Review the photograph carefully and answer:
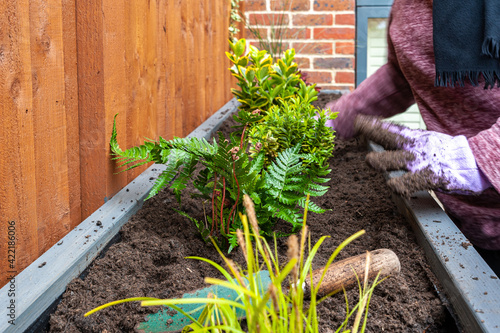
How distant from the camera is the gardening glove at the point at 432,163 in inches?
44.5

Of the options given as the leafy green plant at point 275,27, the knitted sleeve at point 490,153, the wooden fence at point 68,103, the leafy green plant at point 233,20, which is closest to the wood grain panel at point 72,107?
the wooden fence at point 68,103

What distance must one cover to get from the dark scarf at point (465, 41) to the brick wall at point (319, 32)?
9.40 feet

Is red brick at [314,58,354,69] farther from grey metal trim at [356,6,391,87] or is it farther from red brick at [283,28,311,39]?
red brick at [283,28,311,39]

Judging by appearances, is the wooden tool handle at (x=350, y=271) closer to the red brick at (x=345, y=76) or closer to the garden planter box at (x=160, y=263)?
the garden planter box at (x=160, y=263)

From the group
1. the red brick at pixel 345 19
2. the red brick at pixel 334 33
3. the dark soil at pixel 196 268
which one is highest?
the red brick at pixel 345 19

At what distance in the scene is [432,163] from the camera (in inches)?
45.8

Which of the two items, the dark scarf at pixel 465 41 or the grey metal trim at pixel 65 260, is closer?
the grey metal trim at pixel 65 260

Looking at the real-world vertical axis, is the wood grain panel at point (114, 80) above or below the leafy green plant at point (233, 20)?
below

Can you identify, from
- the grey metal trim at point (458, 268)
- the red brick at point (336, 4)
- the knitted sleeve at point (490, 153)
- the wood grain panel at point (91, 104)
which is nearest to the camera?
the grey metal trim at point (458, 268)

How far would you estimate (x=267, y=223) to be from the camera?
1.29m

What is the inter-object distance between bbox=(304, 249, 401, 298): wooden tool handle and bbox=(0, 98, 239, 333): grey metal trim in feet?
1.72

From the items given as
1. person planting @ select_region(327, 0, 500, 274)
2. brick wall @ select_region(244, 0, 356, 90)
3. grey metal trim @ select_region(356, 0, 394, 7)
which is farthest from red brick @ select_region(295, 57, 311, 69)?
person planting @ select_region(327, 0, 500, 274)

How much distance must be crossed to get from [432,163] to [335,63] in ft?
10.3

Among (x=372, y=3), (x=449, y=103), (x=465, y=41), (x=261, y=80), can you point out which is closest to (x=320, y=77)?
(x=372, y=3)
